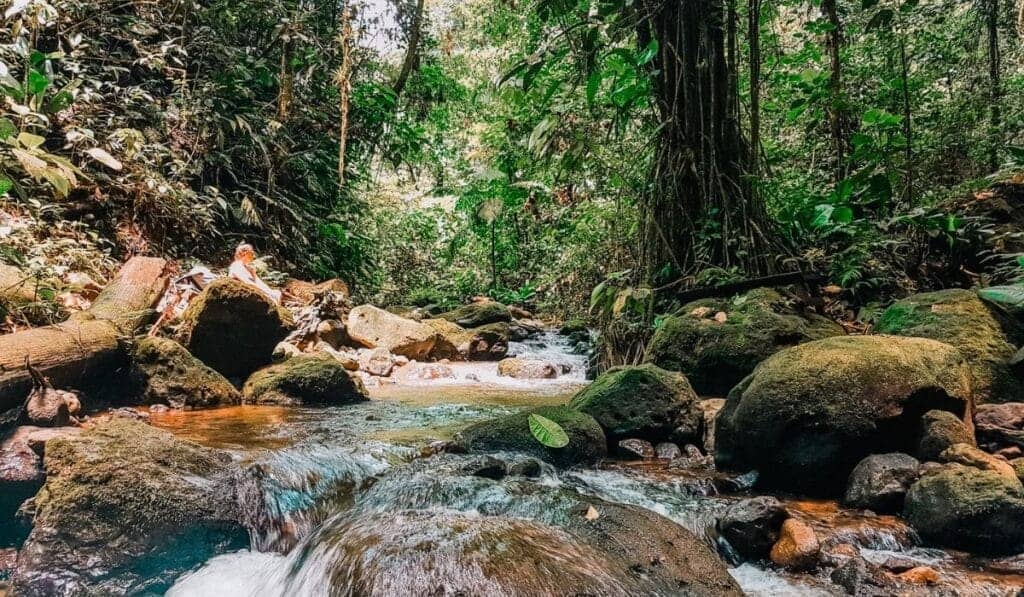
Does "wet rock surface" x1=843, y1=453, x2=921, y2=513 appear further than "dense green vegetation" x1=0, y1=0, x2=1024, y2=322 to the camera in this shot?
No

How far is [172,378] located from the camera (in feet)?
16.8

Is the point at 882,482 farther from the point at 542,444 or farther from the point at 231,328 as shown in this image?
the point at 231,328

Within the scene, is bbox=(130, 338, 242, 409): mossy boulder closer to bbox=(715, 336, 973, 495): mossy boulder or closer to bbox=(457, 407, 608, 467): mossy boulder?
bbox=(457, 407, 608, 467): mossy boulder

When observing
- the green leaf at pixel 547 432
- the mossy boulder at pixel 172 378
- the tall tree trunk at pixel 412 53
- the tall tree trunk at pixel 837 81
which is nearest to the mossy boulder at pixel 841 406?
the green leaf at pixel 547 432

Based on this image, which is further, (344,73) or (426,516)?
(344,73)

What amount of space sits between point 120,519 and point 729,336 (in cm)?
Result: 422

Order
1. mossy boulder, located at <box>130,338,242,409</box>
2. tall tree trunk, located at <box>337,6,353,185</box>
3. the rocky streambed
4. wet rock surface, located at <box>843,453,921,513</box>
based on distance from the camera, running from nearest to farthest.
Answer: the rocky streambed → wet rock surface, located at <box>843,453,921,513</box> → mossy boulder, located at <box>130,338,242,409</box> → tall tree trunk, located at <box>337,6,353,185</box>

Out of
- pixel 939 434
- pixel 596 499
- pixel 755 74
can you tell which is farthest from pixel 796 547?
pixel 755 74

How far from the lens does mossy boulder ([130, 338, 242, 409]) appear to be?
16.5 feet

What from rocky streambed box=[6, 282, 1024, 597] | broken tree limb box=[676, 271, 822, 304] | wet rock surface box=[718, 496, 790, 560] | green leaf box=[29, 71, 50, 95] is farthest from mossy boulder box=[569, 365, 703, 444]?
green leaf box=[29, 71, 50, 95]

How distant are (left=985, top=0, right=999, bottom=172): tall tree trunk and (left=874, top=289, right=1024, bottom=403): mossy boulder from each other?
12.1 ft

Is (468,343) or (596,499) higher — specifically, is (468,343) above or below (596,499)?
above

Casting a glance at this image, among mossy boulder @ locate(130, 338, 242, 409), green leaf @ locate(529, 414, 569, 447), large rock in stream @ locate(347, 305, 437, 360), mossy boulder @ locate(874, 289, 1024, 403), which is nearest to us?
green leaf @ locate(529, 414, 569, 447)

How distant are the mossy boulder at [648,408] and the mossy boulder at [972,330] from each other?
1.68 m
